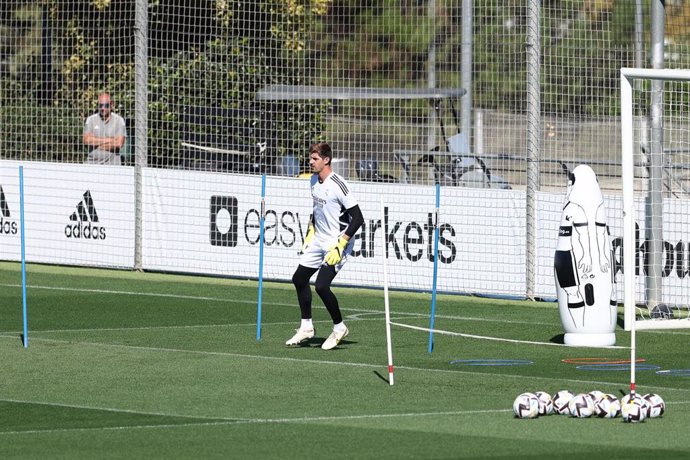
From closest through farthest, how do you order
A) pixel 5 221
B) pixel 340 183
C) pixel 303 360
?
pixel 303 360 → pixel 340 183 → pixel 5 221

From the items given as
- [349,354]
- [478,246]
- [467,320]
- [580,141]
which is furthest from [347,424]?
[580,141]

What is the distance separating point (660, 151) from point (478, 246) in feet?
10.6

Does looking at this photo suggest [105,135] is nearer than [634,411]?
No

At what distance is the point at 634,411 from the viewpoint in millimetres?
11031

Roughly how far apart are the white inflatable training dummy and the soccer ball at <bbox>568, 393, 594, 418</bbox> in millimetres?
4821

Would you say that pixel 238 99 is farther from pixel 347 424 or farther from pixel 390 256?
pixel 347 424

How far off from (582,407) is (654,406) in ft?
1.62

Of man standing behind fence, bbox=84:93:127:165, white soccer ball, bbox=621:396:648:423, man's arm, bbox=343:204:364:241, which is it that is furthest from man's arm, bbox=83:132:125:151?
white soccer ball, bbox=621:396:648:423

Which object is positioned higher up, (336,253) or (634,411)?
(336,253)

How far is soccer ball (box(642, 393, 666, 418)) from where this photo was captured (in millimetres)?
11141

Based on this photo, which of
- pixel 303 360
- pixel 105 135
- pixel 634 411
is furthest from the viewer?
pixel 105 135

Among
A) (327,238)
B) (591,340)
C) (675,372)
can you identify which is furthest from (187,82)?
(675,372)

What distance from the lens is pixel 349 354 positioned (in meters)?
15.3

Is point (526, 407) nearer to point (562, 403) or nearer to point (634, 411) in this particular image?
point (562, 403)
